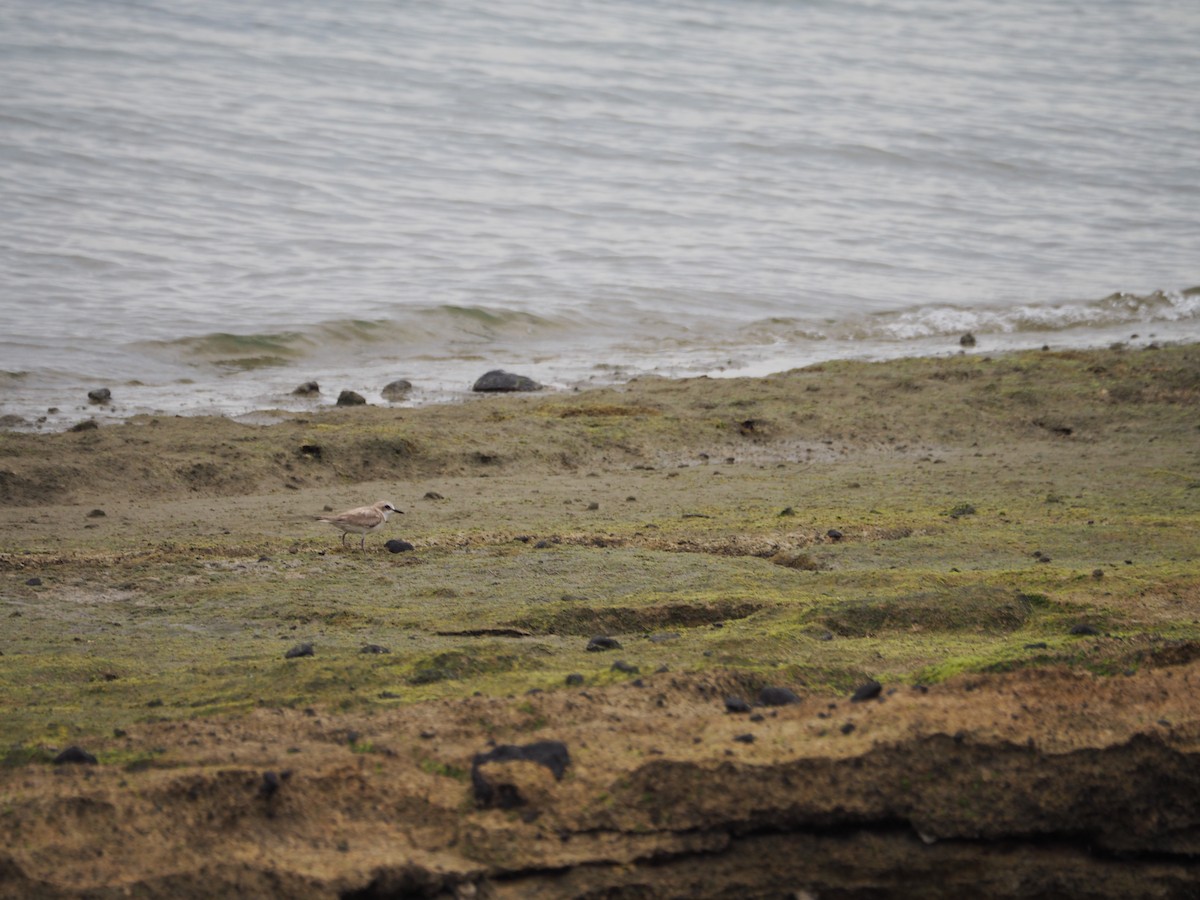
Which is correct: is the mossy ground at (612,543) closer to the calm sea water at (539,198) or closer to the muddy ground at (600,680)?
the muddy ground at (600,680)

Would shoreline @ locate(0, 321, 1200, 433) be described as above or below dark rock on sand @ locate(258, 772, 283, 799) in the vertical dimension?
below

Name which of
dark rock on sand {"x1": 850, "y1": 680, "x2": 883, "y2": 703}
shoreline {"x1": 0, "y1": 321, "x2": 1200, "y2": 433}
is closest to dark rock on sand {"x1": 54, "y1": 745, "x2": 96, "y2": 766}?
dark rock on sand {"x1": 850, "y1": 680, "x2": 883, "y2": 703}

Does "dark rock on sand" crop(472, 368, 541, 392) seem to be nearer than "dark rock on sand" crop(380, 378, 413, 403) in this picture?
No

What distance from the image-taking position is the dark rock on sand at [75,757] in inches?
127

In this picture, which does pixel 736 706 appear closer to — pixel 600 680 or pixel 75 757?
pixel 600 680

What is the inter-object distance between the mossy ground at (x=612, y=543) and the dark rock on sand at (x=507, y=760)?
18.6 inches

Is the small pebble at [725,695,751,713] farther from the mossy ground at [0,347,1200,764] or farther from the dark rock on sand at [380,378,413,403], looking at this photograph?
the dark rock on sand at [380,378,413,403]

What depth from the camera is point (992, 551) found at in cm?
575

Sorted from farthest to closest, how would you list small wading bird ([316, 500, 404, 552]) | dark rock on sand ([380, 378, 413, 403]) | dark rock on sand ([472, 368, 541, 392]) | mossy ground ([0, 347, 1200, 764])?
dark rock on sand ([472, 368, 541, 392])
dark rock on sand ([380, 378, 413, 403])
small wading bird ([316, 500, 404, 552])
mossy ground ([0, 347, 1200, 764])

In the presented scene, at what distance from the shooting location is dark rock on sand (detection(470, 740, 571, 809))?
3105 mm

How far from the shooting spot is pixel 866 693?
3559 millimetres

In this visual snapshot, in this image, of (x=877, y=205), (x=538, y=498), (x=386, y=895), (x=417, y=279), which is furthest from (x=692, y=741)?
(x=877, y=205)

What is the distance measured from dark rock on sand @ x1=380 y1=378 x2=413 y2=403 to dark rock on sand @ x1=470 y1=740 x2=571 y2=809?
7.23m

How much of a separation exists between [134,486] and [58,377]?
3.84 meters
